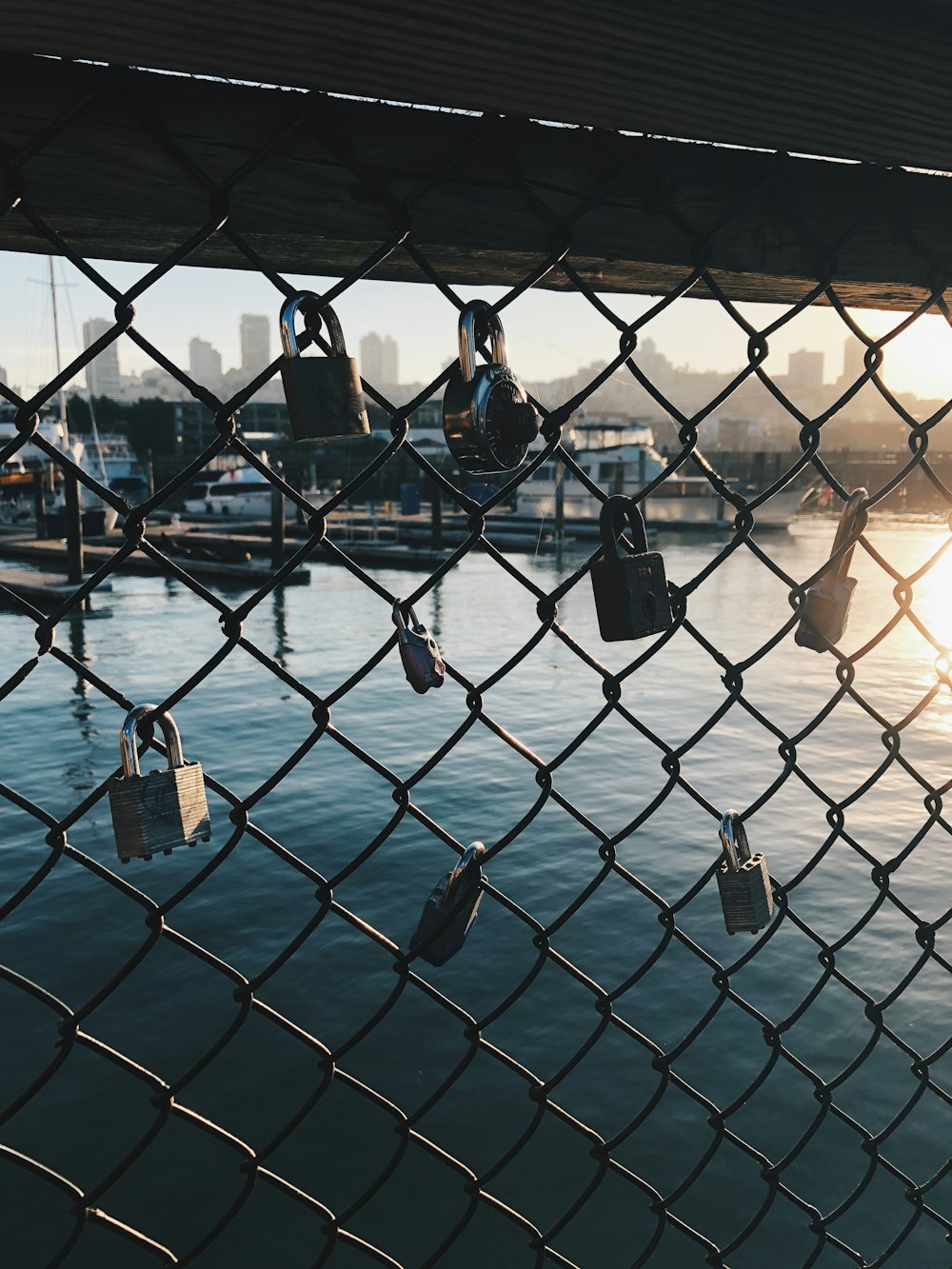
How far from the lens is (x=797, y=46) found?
1.24m

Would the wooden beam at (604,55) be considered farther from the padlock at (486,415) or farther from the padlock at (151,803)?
the padlock at (151,803)

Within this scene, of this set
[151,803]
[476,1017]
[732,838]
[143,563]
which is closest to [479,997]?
[476,1017]

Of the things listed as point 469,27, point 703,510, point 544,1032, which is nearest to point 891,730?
point 469,27

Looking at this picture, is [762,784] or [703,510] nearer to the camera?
[762,784]

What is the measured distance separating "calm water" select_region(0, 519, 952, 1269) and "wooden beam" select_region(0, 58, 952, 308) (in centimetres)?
74

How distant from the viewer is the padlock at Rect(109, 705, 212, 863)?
1.27 m

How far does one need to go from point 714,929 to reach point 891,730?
6.83 meters

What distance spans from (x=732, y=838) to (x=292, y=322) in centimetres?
109

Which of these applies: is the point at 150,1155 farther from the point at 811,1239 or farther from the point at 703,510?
the point at 703,510

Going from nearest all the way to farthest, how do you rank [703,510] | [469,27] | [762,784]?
[469,27]
[762,784]
[703,510]

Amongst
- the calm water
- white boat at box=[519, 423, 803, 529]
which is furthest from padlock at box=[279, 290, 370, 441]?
white boat at box=[519, 423, 803, 529]

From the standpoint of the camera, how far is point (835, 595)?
5.58 ft

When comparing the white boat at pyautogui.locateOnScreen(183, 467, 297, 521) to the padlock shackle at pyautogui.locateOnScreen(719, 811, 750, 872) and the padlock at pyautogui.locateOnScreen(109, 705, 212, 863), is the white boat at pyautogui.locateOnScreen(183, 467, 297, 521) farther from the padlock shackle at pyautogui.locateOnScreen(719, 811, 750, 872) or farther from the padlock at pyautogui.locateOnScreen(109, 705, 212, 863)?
the padlock at pyautogui.locateOnScreen(109, 705, 212, 863)

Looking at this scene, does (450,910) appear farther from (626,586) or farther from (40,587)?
(40,587)
